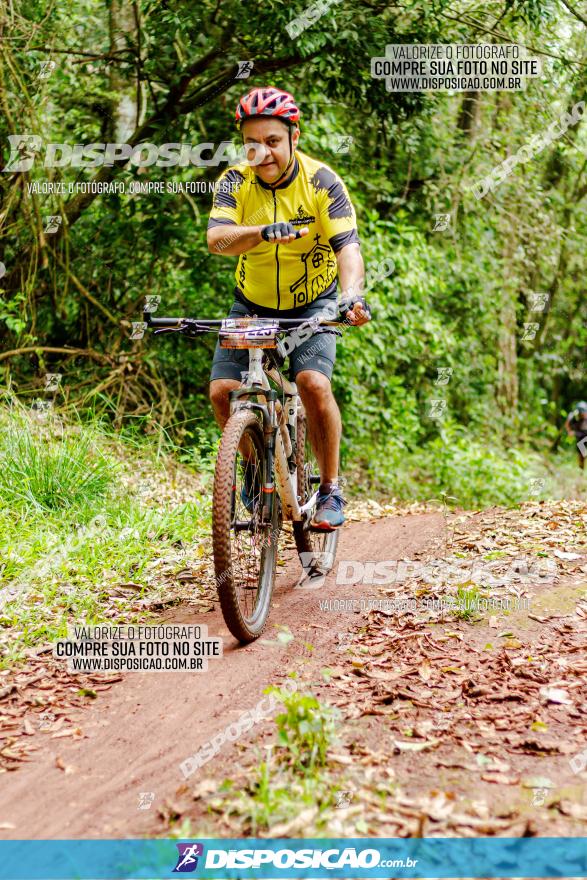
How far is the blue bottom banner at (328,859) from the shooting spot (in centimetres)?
219

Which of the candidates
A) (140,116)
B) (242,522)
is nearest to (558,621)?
(242,522)

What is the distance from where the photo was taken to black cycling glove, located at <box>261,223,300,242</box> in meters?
3.60

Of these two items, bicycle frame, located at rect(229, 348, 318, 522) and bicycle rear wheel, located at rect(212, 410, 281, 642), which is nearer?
bicycle rear wheel, located at rect(212, 410, 281, 642)

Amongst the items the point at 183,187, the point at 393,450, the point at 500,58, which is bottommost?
the point at 393,450

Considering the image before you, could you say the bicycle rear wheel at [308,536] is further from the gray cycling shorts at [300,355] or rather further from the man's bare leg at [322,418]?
the gray cycling shorts at [300,355]

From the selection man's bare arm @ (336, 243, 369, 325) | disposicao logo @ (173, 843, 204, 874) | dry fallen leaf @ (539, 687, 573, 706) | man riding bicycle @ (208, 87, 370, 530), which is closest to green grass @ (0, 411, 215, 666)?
man riding bicycle @ (208, 87, 370, 530)

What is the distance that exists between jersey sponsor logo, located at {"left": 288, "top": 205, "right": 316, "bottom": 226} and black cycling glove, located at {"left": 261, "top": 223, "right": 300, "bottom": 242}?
0.66m

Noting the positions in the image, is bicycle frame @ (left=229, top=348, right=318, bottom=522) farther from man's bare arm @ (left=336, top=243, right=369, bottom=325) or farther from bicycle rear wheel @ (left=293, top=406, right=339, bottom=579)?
man's bare arm @ (left=336, top=243, right=369, bottom=325)

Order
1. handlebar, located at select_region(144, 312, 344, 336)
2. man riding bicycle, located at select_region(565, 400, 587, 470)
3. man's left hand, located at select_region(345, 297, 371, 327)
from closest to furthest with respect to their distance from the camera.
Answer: man's left hand, located at select_region(345, 297, 371, 327) → handlebar, located at select_region(144, 312, 344, 336) → man riding bicycle, located at select_region(565, 400, 587, 470)

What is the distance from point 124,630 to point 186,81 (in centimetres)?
613

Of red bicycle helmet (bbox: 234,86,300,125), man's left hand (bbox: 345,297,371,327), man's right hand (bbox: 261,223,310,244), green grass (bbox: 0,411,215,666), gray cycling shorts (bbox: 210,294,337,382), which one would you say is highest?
red bicycle helmet (bbox: 234,86,300,125)

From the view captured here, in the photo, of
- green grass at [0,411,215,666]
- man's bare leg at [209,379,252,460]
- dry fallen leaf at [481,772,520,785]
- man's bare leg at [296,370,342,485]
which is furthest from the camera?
green grass at [0,411,215,666]

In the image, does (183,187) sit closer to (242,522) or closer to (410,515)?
(410,515)

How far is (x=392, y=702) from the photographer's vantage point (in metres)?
3.20
